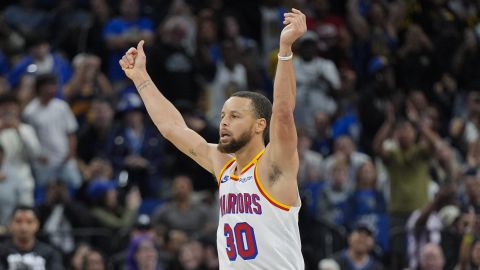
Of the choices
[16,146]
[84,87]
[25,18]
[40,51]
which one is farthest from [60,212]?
[25,18]

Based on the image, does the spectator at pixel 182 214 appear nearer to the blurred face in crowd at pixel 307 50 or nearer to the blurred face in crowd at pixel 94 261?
the blurred face in crowd at pixel 94 261

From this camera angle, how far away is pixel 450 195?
14.9 m

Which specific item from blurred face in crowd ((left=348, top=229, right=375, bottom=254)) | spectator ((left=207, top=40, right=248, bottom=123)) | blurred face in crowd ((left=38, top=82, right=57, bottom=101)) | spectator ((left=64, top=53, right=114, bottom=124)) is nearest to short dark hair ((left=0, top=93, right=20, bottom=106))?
blurred face in crowd ((left=38, top=82, right=57, bottom=101))

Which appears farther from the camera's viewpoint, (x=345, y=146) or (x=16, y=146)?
(x=345, y=146)

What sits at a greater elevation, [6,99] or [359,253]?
[6,99]

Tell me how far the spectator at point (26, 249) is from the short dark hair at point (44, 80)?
2.67 m

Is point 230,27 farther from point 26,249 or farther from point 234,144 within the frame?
point 234,144

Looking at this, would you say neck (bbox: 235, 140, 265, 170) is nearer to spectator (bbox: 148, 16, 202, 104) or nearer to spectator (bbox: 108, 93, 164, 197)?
spectator (bbox: 108, 93, 164, 197)

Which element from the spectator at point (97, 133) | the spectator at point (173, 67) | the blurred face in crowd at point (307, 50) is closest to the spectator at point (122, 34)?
the spectator at point (173, 67)

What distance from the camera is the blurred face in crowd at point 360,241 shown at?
13492mm

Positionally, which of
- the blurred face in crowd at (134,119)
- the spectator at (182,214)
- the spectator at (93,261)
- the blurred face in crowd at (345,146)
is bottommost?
the spectator at (93,261)

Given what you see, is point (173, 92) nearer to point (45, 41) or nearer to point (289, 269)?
point (45, 41)

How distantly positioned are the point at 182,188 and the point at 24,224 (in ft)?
8.85

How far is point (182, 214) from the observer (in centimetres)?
1455
